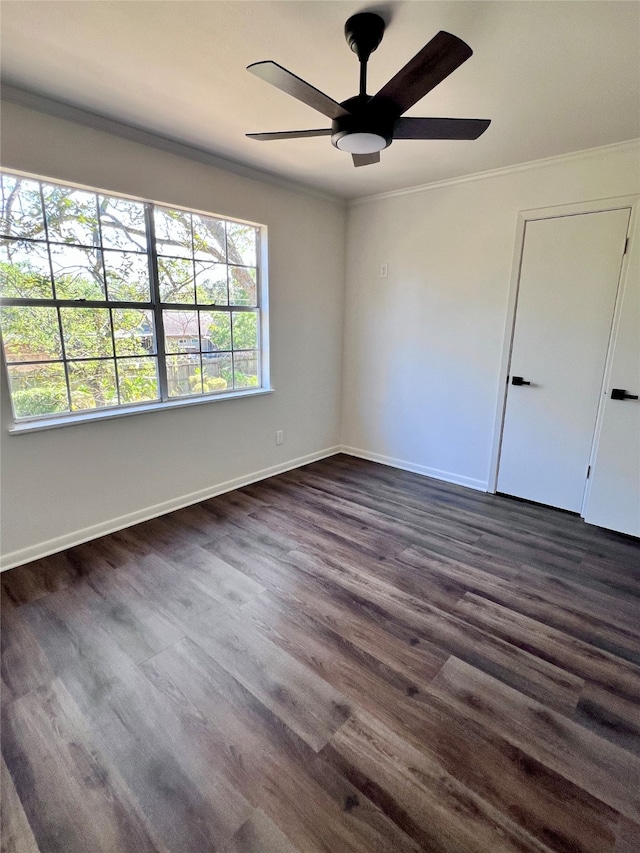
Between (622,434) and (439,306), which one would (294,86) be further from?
(622,434)

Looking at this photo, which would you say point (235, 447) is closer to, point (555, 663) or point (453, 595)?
point (453, 595)

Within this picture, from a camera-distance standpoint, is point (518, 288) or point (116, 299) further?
point (518, 288)

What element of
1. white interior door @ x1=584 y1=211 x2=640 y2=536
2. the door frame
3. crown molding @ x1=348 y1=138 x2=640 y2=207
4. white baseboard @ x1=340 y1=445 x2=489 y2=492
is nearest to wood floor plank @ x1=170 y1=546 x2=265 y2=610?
white baseboard @ x1=340 y1=445 x2=489 y2=492

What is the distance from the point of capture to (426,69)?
1.34 meters

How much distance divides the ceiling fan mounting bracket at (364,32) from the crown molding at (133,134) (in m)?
1.49

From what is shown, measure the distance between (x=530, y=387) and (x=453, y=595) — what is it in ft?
5.92

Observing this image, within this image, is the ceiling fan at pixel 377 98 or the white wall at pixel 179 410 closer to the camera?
the ceiling fan at pixel 377 98

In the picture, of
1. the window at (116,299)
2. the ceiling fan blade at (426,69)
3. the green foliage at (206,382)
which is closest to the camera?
the ceiling fan blade at (426,69)

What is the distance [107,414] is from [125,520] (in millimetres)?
748

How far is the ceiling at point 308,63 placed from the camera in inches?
58.6

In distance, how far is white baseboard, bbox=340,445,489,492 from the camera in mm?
3521

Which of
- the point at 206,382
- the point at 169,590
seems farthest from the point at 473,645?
the point at 206,382

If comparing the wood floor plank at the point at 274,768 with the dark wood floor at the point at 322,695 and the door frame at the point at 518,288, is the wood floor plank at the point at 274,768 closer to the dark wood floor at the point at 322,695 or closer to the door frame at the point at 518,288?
the dark wood floor at the point at 322,695

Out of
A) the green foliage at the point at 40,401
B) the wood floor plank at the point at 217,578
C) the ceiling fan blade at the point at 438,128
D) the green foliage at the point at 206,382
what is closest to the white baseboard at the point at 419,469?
the green foliage at the point at 206,382
